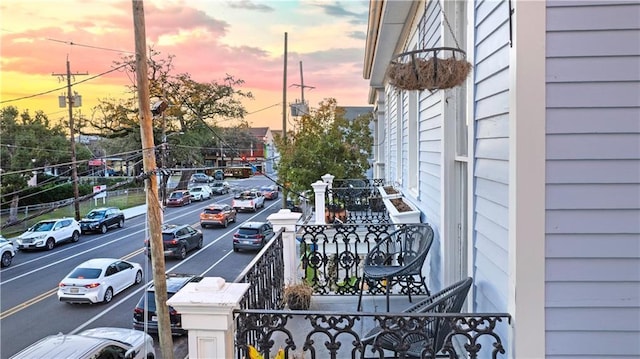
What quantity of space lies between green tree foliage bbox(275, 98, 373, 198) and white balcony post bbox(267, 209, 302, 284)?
14062mm

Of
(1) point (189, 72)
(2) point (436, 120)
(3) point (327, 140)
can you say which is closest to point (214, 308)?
(2) point (436, 120)

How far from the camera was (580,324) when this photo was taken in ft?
6.86

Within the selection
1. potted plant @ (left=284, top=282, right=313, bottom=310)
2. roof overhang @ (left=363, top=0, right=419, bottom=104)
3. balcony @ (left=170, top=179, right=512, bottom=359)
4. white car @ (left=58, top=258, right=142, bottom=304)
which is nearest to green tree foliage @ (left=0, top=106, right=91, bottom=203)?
white car @ (left=58, top=258, right=142, bottom=304)

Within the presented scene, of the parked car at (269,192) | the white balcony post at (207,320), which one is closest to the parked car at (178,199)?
the parked car at (269,192)

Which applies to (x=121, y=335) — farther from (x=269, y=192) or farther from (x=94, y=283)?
(x=269, y=192)

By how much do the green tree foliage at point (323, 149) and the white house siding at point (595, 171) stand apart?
672 inches

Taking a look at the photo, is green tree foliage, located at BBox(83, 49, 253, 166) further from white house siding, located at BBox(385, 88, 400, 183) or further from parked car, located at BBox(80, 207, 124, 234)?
white house siding, located at BBox(385, 88, 400, 183)

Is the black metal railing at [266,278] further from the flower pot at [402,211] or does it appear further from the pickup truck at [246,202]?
the pickup truck at [246,202]

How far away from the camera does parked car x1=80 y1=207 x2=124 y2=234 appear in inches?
910

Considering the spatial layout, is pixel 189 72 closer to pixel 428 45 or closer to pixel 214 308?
pixel 428 45

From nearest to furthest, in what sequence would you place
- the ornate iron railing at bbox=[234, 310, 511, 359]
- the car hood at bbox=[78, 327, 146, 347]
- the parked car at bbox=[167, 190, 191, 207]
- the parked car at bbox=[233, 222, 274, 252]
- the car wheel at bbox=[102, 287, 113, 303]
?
the ornate iron railing at bbox=[234, 310, 511, 359] < the car hood at bbox=[78, 327, 146, 347] < the car wheel at bbox=[102, 287, 113, 303] < the parked car at bbox=[233, 222, 274, 252] < the parked car at bbox=[167, 190, 191, 207]

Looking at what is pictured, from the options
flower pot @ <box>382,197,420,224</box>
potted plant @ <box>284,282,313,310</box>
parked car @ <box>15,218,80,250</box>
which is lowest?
parked car @ <box>15,218,80,250</box>

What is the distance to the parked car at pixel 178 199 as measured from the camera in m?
33.4

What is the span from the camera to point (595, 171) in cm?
207
